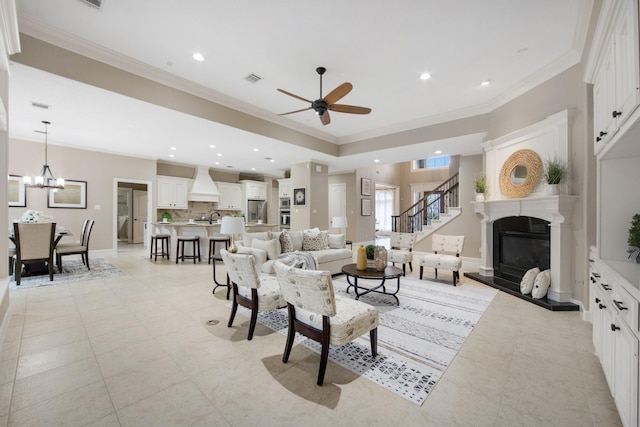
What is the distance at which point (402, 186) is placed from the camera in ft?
41.5

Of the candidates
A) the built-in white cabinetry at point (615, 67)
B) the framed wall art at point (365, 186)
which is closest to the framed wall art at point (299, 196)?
the framed wall art at point (365, 186)

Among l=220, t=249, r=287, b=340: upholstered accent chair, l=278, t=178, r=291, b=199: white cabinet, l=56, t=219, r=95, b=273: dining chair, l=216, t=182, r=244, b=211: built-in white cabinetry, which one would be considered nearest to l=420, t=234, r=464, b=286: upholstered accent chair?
l=220, t=249, r=287, b=340: upholstered accent chair

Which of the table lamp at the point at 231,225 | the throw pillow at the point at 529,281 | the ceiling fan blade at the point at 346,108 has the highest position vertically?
the ceiling fan blade at the point at 346,108

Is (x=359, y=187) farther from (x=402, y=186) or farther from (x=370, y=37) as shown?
(x=370, y=37)

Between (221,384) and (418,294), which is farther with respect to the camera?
(418,294)

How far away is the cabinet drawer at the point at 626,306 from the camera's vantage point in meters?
1.30

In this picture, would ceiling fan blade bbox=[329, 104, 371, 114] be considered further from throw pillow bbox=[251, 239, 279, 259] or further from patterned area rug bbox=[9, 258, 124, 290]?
patterned area rug bbox=[9, 258, 124, 290]

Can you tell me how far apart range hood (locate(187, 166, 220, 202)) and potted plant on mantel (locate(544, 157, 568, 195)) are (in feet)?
29.7

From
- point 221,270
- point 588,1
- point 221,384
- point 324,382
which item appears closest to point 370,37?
point 588,1

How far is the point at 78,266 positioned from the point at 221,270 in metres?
3.30

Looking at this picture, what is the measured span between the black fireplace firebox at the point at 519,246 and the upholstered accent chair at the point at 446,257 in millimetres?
629

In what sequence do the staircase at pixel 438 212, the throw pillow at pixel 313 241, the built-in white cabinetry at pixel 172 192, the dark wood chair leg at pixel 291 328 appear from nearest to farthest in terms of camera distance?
the dark wood chair leg at pixel 291 328 < the throw pillow at pixel 313 241 < the staircase at pixel 438 212 < the built-in white cabinetry at pixel 172 192

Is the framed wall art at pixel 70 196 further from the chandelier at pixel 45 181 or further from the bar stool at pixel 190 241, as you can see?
the bar stool at pixel 190 241

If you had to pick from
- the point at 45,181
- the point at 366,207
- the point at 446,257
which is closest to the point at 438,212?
the point at 366,207
